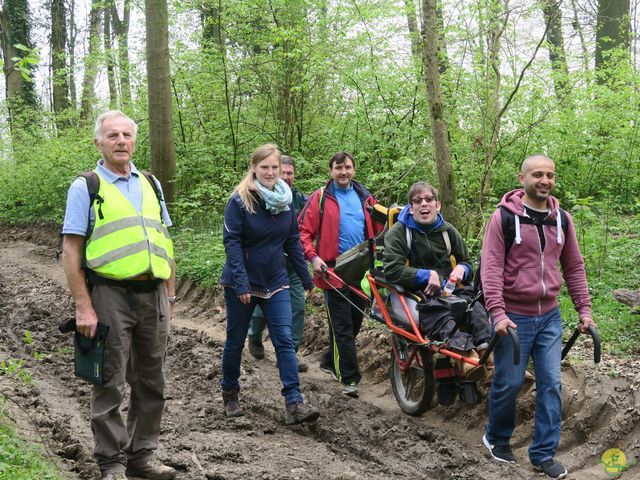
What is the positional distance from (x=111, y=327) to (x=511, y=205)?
9.31 feet

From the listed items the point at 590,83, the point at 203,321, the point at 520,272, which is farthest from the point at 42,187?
the point at 520,272

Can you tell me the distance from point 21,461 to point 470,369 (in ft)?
10.5

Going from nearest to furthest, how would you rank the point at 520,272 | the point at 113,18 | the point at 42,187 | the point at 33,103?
the point at 520,272 → the point at 42,187 → the point at 33,103 → the point at 113,18

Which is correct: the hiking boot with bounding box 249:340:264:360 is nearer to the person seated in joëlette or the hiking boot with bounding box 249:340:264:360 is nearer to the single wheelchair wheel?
the single wheelchair wheel

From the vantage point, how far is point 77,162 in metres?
17.5

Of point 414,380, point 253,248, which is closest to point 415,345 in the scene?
point 414,380

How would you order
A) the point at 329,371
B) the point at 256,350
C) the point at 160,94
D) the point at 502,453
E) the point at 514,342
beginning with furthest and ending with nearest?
1. the point at 160,94
2. the point at 256,350
3. the point at 329,371
4. the point at 502,453
5. the point at 514,342

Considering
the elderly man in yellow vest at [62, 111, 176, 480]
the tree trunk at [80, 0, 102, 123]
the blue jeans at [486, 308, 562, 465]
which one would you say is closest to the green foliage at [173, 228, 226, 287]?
the tree trunk at [80, 0, 102, 123]

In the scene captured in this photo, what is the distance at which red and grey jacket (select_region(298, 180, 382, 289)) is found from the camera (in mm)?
6688

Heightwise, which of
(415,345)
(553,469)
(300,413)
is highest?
(415,345)

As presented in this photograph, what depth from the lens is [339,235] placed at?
673cm

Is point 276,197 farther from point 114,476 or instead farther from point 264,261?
point 114,476

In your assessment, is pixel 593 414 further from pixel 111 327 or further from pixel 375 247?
pixel 111 327

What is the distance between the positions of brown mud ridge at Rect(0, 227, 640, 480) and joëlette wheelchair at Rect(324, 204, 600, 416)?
263 millimetres
